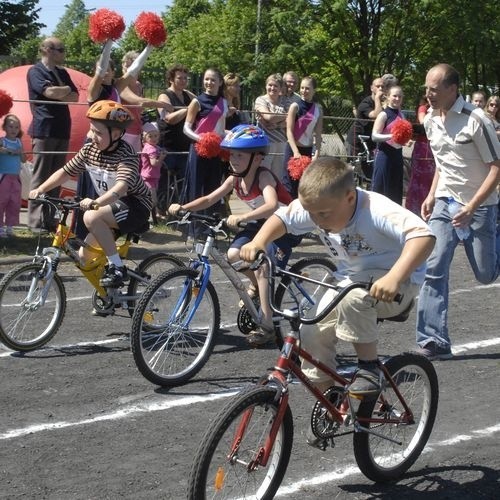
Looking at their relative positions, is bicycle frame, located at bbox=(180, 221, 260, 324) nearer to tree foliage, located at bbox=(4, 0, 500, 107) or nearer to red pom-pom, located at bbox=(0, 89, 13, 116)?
red pom-pom, located at bbox=(0, 89, 13, 116)

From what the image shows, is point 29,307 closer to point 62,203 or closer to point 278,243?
point 62,203

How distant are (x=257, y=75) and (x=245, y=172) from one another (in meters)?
24.7

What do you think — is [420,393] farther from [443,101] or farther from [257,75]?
[257,75]

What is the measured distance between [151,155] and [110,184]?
5.08 metres

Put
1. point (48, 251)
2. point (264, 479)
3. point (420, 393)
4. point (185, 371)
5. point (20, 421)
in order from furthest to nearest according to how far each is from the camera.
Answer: point (48, 251)
point (185, 371)
point (20, 421)
point (420, 393)
point (264, 479)

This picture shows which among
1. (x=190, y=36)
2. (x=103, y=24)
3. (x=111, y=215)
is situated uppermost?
(x=190, y=36)

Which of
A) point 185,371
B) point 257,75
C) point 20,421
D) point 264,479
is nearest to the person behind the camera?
point 264,479

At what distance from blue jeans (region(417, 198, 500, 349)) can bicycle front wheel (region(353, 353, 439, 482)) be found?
2.19 meters

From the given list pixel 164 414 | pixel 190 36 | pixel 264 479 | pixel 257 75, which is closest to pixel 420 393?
pixel 264 479

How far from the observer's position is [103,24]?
33.3ft

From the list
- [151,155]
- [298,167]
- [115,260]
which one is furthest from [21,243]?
[115,260]

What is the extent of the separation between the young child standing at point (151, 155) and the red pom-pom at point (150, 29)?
2.20 meters

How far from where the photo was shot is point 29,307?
23.9ft

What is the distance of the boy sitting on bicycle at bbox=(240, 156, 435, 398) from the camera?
4609 millimetres
